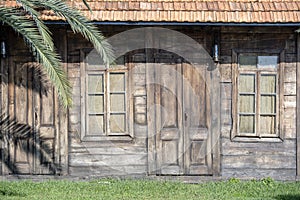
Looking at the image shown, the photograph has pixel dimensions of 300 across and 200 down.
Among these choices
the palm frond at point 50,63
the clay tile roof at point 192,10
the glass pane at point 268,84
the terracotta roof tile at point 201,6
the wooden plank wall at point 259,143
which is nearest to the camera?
the palm frond at point 50,63

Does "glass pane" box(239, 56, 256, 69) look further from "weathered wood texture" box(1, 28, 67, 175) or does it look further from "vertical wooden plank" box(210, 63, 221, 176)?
"weathered wood texture" box(1, 28, 67, 175)

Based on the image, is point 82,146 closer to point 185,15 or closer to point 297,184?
point 185,15

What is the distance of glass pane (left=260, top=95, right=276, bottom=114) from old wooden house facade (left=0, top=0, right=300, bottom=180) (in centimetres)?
2

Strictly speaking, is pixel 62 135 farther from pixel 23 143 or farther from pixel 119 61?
pixel 119 61

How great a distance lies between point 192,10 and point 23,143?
13.2 ft

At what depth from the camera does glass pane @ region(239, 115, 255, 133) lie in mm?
11016

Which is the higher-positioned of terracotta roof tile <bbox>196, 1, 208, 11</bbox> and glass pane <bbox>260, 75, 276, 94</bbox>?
terracotta roof tile <bbox>196, 1, 208, 11</bbox>

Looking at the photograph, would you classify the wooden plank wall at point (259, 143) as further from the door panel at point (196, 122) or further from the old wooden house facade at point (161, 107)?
the door panel at point (196, 122)

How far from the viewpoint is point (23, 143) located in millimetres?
11039

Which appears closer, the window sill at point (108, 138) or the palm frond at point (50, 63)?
the palm frond at point (50, 63)

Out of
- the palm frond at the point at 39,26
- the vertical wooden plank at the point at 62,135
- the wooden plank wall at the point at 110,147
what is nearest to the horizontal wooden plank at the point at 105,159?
the wooden plank wall at the point at 110,147

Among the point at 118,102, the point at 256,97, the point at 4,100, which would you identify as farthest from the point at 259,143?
the point at 4,100

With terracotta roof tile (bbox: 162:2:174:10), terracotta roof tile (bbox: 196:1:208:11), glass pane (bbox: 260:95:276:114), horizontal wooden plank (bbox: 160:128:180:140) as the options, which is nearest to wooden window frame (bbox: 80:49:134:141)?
horizontal wooden plank (bbox: 160:128:180:140)

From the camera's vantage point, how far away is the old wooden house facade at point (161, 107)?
35.7ft
